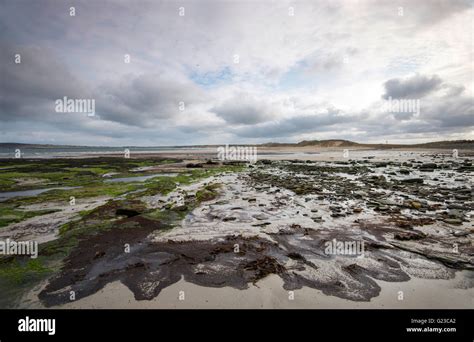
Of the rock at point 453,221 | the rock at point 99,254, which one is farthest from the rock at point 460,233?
the rock at point 99,254

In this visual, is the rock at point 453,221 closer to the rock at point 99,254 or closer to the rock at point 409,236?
the rock at point 409,236

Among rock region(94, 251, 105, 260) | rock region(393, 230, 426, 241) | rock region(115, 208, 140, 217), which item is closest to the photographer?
rock region(94, 251, 105, 260)

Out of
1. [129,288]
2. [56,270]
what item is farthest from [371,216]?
[56,270]

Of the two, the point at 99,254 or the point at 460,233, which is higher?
the point at 460,233

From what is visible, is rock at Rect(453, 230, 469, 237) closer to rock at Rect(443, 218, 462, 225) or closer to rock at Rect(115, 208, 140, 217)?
rock at Rect(443, 218, 462, 225)

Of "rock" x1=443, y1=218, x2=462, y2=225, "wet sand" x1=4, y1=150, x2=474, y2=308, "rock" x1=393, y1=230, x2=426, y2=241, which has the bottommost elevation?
"wet sand" x1=4, y1=150, x2=474, y2=308

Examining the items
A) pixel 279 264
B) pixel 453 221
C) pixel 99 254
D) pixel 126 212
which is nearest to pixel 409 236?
pixel 453 221

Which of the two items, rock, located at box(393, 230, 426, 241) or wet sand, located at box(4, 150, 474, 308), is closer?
wet sand, located at box(4, 150, 474, 308)

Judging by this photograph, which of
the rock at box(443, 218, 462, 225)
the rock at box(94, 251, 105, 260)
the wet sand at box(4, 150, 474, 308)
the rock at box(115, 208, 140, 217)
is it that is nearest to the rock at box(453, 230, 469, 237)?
the wet sand at box(4, 150, 474, 308)

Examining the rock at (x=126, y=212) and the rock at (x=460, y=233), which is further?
the rock at (x=126, y=212)

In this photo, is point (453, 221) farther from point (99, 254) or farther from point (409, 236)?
point (99, 254)

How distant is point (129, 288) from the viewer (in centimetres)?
573
